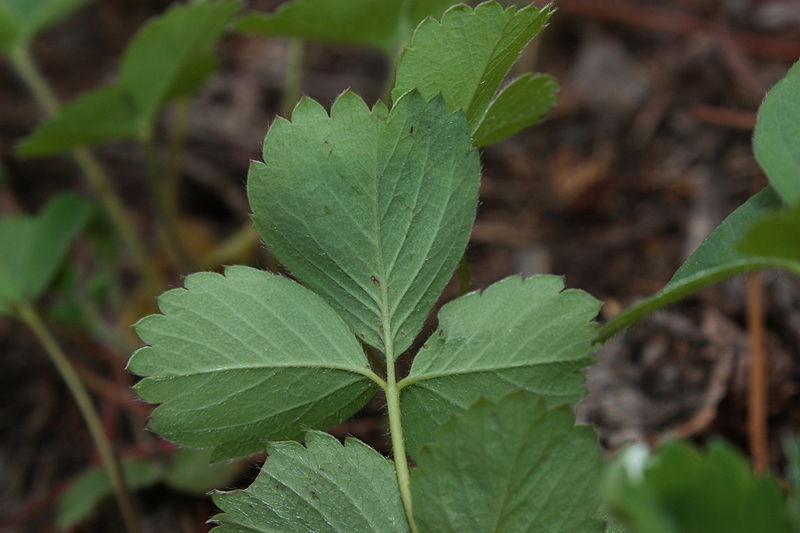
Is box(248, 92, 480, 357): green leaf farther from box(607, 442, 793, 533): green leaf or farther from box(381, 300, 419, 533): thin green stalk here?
box(607, 442, 793, 533): green leaf

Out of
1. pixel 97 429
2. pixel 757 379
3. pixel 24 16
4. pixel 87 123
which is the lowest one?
pixel 757 379

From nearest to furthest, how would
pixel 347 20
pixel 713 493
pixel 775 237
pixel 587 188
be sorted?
1. pixel 713 493
2. pixel 775 237
3. pixel 347 20
4. pixel 587 188

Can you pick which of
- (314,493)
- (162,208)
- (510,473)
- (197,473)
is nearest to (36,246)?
(162,208)

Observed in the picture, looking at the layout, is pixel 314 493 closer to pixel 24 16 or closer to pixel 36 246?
pixel 36 246

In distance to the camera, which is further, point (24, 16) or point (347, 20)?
point (24, 16)

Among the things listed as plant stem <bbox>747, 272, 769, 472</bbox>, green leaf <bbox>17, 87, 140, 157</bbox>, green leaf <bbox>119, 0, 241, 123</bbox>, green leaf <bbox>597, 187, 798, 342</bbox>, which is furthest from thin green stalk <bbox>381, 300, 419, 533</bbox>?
green leaf <bbox>17, 87, 140, 157</bbox>

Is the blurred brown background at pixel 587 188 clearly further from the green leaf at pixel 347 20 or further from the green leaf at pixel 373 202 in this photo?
the green leaf at pixel 347 20

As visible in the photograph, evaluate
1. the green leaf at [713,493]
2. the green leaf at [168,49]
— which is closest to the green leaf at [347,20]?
the green leaf at [168,49]
